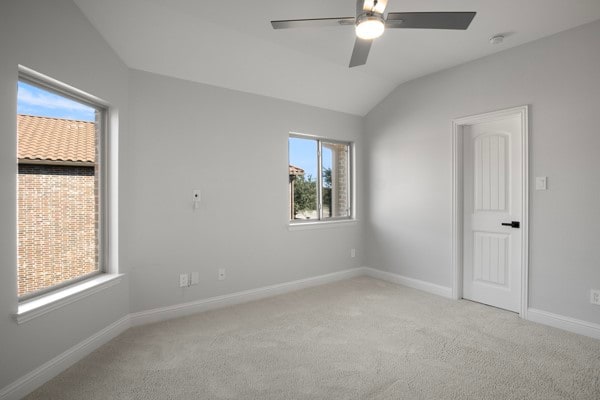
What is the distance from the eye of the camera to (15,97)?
6.43ft

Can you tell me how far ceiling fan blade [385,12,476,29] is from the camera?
1.94 metres

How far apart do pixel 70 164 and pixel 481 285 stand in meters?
4.24

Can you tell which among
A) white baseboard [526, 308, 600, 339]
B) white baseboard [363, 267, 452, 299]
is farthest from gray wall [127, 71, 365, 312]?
white baseboard [526, 308, 600, 339]

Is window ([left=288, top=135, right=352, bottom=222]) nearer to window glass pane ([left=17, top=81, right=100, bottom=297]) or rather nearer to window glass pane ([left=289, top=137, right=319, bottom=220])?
window glass pane ([left=289, top=137, right=319, bottom=220])

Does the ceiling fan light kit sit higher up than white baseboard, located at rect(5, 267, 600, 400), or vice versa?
the ceiling fan light kit

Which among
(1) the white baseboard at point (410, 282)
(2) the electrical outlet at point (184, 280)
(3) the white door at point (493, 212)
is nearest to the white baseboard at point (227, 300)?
(2) the electrical outlet at point (184, 280)

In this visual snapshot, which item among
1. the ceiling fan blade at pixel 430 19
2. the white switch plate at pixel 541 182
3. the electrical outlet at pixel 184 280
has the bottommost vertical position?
the electrical outlet at pixel 184 280

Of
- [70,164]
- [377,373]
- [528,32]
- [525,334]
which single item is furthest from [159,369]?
[528,32]

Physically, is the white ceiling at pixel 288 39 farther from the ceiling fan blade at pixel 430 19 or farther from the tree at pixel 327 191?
the tree at pixel 327 191

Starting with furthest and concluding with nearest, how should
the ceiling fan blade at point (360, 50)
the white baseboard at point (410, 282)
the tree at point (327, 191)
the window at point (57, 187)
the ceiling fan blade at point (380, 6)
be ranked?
the tree at point (327, 191) < the white baseboard at point (410, 282) < the ceiling fan blade at point (360, 50) < the window at point (57, 187) < the ceiling fan blade at point (380, 6)

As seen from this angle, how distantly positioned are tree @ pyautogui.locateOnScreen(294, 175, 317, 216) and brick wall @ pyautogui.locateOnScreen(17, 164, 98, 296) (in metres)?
2.34

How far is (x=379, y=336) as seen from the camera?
286 centimetres

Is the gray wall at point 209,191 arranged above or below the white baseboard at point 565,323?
above

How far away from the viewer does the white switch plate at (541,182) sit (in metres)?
3.07
